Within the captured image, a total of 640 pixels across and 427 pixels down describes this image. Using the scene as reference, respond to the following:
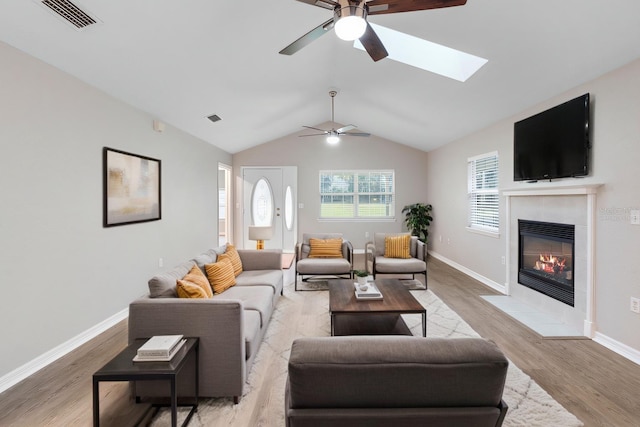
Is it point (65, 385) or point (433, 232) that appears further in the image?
point (433, 232)

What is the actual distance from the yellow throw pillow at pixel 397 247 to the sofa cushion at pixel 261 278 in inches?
74.3

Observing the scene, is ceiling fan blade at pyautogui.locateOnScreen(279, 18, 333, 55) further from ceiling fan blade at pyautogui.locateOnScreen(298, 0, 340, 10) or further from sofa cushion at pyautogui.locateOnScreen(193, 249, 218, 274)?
sofa cushion at pyautogui.locateOnScreen(193, 249, 218, 274)

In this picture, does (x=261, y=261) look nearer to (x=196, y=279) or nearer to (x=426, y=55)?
(x=196, y=279)

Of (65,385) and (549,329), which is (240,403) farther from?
(549,329)

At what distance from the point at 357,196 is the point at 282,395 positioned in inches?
226

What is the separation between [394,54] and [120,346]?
411 cm

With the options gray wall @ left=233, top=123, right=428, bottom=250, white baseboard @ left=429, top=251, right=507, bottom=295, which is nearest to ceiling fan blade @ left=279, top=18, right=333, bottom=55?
white baseboard @ left=429, top=251, right=507, bottom=295

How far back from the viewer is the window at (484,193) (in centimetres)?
464

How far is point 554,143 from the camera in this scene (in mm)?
3232

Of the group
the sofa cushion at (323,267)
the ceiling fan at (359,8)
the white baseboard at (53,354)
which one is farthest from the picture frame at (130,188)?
the ceiling fan at (359,8)

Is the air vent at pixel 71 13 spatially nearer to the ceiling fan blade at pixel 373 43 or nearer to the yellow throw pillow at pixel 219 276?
the ceiling fan blade at pixel 373 43

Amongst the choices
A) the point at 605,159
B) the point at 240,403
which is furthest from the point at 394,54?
the point at 240,403

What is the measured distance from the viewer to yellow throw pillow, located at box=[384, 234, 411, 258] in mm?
4758

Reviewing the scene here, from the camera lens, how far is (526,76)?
10.3 ft
